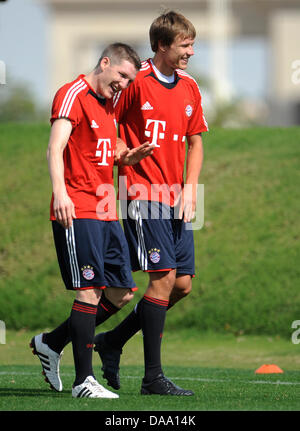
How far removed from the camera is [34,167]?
1766cm

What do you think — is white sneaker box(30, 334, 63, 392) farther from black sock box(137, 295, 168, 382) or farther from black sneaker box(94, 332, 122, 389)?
black sock box(137, 295, 168, 382)

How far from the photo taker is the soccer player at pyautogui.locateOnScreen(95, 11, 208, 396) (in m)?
6.14

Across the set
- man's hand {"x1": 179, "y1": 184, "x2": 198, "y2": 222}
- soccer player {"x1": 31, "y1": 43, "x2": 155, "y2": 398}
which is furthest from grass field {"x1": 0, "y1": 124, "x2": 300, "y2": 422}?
man's hand {"x1": 179, "y1": 184, "x2": 198, "y2": 222}

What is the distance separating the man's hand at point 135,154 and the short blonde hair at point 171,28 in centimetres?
88

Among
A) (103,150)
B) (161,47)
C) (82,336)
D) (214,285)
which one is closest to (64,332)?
(82,336)

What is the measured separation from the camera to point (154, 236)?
6.12m

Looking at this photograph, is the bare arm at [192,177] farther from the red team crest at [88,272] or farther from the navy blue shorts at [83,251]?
the red team crest at [88,272]

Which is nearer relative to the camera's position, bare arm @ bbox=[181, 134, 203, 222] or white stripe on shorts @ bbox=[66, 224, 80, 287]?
white stripe on shorts @ bbox=[66, 224, 80, 287]

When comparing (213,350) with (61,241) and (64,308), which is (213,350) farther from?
(61,241)

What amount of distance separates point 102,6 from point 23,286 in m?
35.0

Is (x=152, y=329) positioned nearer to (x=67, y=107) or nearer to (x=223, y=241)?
(x=67, y=107)

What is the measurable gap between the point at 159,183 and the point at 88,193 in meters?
0.65

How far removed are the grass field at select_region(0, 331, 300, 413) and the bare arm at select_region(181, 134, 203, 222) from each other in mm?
1327
